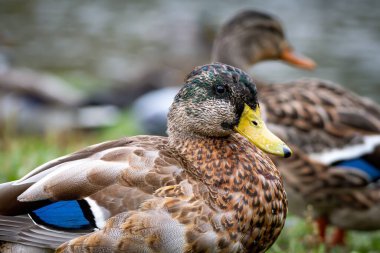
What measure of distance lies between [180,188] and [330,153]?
1903 mm

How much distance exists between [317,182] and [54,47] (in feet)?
37.2

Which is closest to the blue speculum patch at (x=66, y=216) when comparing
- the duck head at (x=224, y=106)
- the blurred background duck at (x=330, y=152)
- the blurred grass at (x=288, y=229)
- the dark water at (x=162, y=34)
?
the duck head at (x=224, y=106)

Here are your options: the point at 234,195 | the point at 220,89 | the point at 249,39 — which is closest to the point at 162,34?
the point at 249,39

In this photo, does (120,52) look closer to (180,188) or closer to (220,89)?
(220,89)

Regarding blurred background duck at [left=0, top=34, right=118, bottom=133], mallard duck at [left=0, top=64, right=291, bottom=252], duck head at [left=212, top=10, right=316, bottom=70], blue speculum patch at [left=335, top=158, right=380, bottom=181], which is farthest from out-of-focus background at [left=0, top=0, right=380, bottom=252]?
mallard duck at [left=0, top=64, right=291, bottom=252]

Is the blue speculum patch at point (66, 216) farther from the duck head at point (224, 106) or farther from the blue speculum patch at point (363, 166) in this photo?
the blue speculum patch at point (363, 166)

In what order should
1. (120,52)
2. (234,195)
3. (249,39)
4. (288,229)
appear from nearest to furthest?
(234,195)
(288,229)
(249,39)
(120,52)

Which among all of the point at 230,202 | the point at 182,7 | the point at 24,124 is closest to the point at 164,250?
the point at 230,202

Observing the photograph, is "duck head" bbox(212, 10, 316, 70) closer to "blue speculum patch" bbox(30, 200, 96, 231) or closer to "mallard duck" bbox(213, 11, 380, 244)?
"mallard duck" bbox(213, 11, 380, 244)

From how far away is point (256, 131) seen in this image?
3365mm

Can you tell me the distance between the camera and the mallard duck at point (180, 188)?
3.13 metres

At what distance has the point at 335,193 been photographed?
4.79m

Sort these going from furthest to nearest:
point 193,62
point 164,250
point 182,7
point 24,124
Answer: point 182,7
point 193,62
point 24,124
point 164,250

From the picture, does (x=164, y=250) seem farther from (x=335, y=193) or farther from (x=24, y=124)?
(x=24, y=124)
